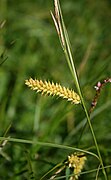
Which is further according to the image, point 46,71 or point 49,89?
point 46,71

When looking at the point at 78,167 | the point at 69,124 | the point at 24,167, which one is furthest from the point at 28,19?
the point at 78,167

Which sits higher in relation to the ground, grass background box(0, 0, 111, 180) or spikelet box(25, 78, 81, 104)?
grass background box(0, 0, 111, 180)

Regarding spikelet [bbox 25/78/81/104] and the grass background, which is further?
the grass background

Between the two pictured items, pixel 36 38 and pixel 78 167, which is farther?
pixel 36 38

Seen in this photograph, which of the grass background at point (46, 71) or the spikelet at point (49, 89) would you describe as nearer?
the spikelet at point (49, 89)

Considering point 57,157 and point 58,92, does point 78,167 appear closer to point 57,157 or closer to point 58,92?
point 58,92

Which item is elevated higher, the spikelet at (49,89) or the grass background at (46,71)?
the grass background at (46,71)

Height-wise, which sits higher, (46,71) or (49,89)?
(46,71)

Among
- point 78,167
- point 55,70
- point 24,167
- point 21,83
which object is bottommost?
point 78,167
